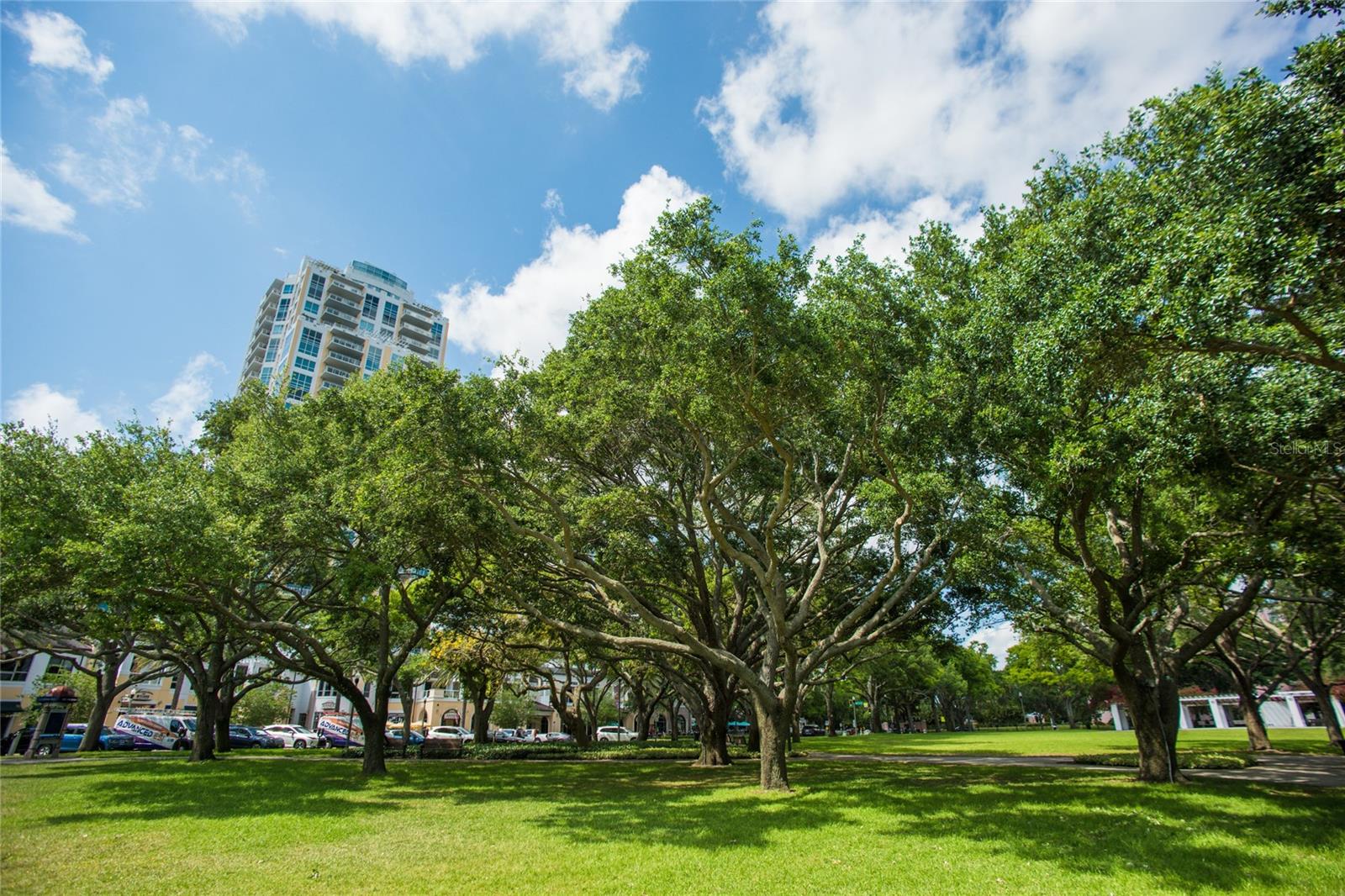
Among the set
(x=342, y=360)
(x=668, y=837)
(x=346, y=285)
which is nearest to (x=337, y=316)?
(x=346, y=285)

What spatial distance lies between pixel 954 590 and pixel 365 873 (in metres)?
16.0

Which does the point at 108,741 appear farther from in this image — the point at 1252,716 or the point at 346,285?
the point at 346,285

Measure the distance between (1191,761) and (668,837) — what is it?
2021cm

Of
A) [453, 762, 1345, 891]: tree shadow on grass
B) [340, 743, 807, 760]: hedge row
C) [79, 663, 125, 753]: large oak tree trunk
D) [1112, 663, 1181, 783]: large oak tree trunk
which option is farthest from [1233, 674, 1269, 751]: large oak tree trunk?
[79, 663, 125, 753]: large oak tree trunk

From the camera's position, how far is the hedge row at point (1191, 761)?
19906 mm

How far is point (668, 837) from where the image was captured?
31.6 feet

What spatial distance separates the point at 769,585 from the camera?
14836 mm

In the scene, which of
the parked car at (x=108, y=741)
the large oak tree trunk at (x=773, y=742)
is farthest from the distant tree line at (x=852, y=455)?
the parked car at (x=108, y=741)

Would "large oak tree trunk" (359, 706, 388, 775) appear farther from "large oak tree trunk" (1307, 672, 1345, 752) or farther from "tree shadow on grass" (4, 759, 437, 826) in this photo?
"large oak tree trunk" (1307, 672, 1345, 752)

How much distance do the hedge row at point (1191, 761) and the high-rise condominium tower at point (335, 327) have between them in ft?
212

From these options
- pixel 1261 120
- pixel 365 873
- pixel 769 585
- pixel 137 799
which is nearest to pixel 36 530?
pixel 137 799

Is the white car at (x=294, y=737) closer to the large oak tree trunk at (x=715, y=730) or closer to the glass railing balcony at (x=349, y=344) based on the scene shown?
the large oak tree trunk at (x=715, y=730)

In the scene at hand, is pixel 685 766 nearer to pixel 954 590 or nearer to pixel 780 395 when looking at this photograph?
pixel 954 590

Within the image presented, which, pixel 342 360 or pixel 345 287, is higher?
pixel 345 287
